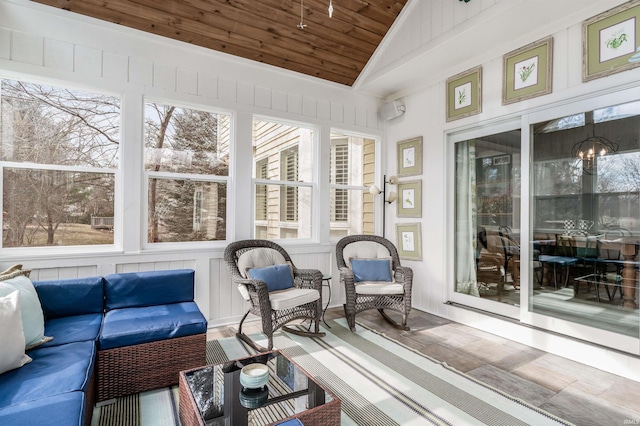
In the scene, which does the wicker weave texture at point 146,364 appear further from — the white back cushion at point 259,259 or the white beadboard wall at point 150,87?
the white beadboard wall at point 150,87

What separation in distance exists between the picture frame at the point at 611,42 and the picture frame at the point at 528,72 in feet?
0.94

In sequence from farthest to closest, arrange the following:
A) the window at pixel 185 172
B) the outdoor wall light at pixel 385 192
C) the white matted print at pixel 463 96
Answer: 1. the outdoor wall light at pixel 385 192
2. the white matted print at pixel 463 96
3. the window at pixel 185 172

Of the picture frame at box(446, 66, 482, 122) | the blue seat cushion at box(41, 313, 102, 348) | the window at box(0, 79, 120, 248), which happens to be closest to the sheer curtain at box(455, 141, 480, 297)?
the picture frame at box(446, 66, 482, 122)

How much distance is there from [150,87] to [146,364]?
103 inches

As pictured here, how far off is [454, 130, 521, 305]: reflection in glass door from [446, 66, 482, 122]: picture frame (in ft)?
1.15

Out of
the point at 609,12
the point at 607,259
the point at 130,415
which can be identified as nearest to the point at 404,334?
the point at 607,259

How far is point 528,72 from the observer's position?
3.24 metres

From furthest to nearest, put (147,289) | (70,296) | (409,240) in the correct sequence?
(409,240) → (147,289) → (70,296)

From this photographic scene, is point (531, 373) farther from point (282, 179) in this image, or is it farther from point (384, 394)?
point (282, 179)

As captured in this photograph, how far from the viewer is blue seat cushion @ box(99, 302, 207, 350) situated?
2141 millimetres

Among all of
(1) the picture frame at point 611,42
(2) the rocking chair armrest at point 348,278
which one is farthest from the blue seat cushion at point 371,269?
(1) the picture frame at point 611,42

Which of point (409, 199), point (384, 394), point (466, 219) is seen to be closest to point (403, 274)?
point (466, 219)

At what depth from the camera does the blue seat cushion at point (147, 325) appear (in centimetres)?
214

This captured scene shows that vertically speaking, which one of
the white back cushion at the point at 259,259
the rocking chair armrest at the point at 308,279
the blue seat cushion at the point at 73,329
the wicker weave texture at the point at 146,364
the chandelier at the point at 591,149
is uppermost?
the chandelier at the point at 591,149
